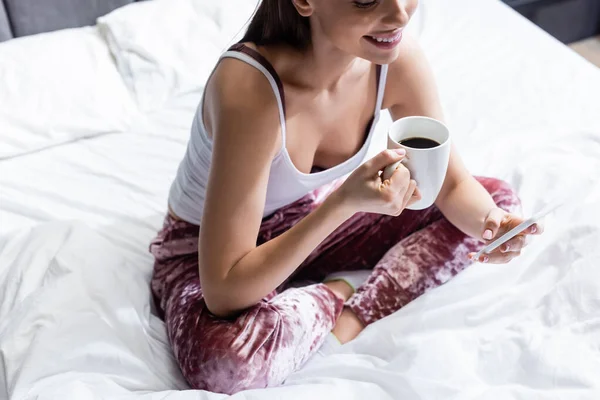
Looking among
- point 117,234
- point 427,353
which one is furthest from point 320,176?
point 117,234

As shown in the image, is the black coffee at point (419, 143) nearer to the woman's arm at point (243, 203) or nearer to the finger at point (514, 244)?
the woman's arm at point (243, 203)

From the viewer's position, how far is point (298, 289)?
1263 millimetres

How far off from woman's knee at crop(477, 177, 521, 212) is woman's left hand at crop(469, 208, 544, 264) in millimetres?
77

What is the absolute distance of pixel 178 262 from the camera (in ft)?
4.28

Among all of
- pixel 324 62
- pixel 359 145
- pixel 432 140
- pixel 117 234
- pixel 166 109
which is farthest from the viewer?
pixel 166 109

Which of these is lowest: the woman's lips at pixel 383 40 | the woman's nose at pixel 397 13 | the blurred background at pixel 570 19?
the blurred background at pixel 570 19

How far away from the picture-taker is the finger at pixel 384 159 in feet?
3.17

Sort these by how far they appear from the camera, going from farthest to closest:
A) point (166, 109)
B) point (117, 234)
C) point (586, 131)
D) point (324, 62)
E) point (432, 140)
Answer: point (166, 109) < point (586, 131) < point (117, 234) < point (324, 62) < point (432, 140)

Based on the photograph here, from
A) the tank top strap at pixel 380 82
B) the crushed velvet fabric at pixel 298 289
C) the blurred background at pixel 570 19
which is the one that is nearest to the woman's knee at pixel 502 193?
the crushed velvet fabric at pixel 298 289

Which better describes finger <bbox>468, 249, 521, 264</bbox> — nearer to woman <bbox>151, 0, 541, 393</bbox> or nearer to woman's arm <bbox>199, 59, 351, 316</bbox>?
woman <bbox>151, 0, 541, 393</bbox>

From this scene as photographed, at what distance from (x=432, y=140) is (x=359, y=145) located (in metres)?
0.26

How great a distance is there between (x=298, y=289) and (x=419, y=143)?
14.7 inches

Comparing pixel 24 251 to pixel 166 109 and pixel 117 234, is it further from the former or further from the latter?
pixel 166 109

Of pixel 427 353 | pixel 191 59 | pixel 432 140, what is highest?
pixel 432 140
